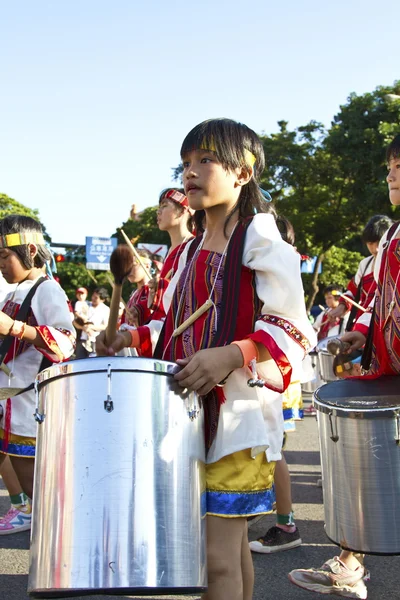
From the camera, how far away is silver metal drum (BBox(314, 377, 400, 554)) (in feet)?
8.27

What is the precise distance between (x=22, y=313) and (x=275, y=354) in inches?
91.1

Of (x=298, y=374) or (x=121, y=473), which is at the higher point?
(x=298, y=374)

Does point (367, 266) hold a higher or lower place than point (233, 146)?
higher

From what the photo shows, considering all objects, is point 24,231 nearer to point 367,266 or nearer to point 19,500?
point 19,500

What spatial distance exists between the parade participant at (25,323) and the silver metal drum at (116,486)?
2071mm

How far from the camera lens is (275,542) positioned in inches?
160

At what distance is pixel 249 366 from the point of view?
2.23m

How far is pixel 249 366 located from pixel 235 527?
19.5 inches

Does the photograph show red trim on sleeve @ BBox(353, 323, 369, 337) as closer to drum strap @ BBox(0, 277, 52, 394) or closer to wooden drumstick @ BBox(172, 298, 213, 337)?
wooden drumstick @ BBox(172, 298, 213, 337)

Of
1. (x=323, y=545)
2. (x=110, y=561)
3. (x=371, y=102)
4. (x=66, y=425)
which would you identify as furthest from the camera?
(x=371, y=102)

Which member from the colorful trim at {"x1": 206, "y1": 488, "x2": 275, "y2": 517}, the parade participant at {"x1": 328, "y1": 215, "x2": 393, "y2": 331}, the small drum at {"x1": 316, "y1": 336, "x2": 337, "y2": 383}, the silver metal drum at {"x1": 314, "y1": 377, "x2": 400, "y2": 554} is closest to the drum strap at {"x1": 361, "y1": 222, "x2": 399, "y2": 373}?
the silver metal drum at {"x1": 314, "y1": 377, "x2": 400, "y2": 554}

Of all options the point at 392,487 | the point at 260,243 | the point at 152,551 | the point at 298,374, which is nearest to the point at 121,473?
the point at 152,551

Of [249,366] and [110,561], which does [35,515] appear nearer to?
[110,561]

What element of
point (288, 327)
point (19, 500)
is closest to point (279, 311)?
point (288, 327)
